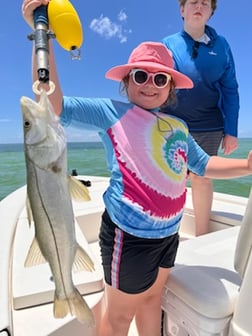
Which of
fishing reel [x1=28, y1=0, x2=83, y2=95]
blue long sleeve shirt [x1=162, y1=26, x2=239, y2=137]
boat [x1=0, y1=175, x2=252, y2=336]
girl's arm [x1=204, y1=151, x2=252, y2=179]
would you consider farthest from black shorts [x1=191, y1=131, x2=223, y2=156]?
fishing reel [x1=28, y1=0, x2=83, y2=95]

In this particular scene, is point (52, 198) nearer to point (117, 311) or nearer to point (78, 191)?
point (78, 191)

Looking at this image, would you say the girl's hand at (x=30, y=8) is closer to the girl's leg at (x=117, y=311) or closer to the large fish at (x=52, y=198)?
the large fish at (x=52, y=198)

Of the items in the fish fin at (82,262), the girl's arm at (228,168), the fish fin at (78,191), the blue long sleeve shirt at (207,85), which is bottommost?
the fish fin at (82,262)

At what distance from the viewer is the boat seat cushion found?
1396mm

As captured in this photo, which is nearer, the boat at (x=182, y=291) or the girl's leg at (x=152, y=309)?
the boat at (x=182, y=291)

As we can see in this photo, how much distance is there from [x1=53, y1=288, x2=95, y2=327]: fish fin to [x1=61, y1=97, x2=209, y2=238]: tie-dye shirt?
0.35 meters

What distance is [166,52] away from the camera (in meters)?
1.59

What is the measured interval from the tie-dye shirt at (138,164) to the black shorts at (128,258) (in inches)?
1.6

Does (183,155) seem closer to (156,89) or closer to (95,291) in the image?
(156,89)

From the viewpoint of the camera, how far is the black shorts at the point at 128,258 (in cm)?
143

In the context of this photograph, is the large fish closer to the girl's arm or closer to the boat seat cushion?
the boat seat cushion

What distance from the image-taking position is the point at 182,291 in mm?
1508

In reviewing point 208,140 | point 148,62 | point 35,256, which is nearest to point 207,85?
point 208,140

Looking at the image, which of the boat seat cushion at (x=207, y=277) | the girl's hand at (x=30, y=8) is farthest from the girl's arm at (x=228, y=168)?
the girl's hand at (x=30, y=8)
